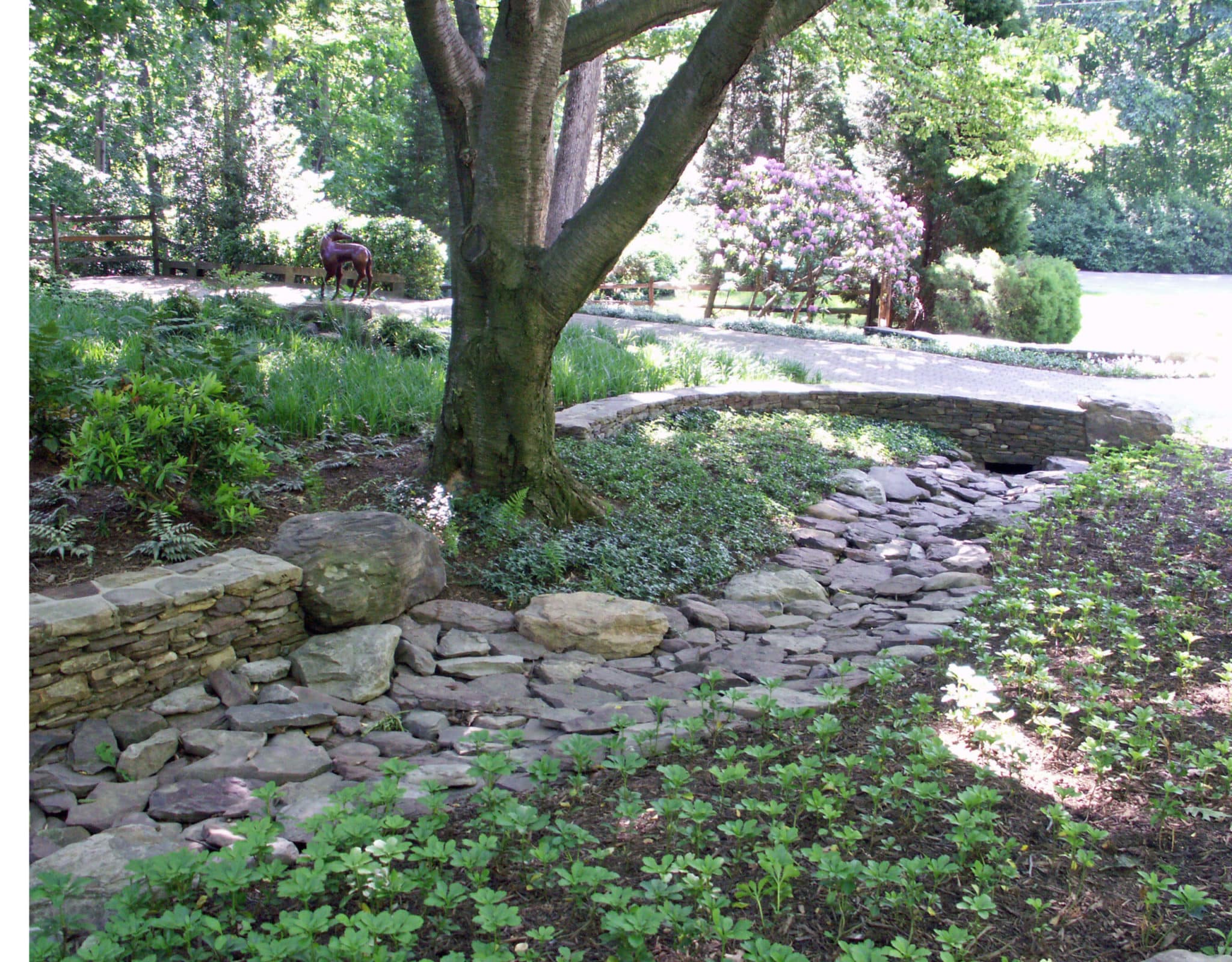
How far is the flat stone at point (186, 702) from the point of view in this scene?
3.36 m

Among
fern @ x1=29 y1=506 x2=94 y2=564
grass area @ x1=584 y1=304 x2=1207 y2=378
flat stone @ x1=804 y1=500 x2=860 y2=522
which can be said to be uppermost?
grass area @ x1=584 y1=304 x2=1207 y2=378

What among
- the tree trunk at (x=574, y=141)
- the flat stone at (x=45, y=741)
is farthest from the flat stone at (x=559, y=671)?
the tree trunk at (x=574, y=141)

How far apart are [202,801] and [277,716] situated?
591mm

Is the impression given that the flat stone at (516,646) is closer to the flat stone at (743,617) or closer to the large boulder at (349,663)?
the large boulder at (349,663)

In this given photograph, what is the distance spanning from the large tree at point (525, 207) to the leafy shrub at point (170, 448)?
1300mm

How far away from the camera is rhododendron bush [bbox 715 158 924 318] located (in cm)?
1680

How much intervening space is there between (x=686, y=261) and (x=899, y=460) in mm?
18268

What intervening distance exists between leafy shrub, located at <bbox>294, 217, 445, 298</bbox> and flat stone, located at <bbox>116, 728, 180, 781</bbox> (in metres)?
15.3

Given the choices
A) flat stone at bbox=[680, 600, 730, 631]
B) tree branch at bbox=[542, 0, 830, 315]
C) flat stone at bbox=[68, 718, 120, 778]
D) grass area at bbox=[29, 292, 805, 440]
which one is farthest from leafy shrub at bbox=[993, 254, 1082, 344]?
flat stone at bbox=[68, 718, 120, 778]

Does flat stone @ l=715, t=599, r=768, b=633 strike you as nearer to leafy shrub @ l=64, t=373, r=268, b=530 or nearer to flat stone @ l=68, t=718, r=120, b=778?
leafy shrub @ l=64, t=373, r=268, b=530

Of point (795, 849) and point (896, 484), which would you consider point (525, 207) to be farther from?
point (896, 484)

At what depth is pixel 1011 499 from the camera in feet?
25.0
